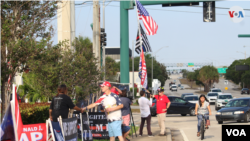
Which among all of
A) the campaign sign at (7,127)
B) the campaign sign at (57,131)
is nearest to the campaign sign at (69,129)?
the campaign sign at (57,131)

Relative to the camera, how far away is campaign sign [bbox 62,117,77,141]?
7.42 meters

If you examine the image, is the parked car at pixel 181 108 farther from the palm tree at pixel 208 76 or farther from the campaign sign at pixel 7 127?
the palm tree at pixel 208 76

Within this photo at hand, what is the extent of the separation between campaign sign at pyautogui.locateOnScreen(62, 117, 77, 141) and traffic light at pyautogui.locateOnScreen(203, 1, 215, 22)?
15209 mm

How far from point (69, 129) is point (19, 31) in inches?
97.9

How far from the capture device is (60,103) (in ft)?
25.5

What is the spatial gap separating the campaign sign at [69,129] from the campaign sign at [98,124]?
1993 millimetres

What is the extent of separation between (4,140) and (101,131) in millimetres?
3987

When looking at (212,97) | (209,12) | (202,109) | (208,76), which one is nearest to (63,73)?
(202,109)

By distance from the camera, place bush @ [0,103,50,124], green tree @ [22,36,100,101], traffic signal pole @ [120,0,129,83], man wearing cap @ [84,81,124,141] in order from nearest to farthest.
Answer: man wearing cap @ [84,81,124,141] → green tree @ [22,36,100,101] → bush @ [0,103,50,124] → traffic signal pole @ [120,0,129,83]

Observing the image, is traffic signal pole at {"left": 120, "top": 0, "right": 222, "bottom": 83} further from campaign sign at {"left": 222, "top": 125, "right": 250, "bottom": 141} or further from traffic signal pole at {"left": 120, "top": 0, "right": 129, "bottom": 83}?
campaign sign at {"left": 222, "top": 125, "right": 250, "bottom": 141}

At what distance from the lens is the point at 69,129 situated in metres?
7.59

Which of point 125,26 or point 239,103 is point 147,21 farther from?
point 239,103

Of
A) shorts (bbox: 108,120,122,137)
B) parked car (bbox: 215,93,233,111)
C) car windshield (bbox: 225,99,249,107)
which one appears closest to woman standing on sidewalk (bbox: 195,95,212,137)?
shorts (bbox: 108,120,122,137)

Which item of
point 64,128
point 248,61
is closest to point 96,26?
point 64,128
